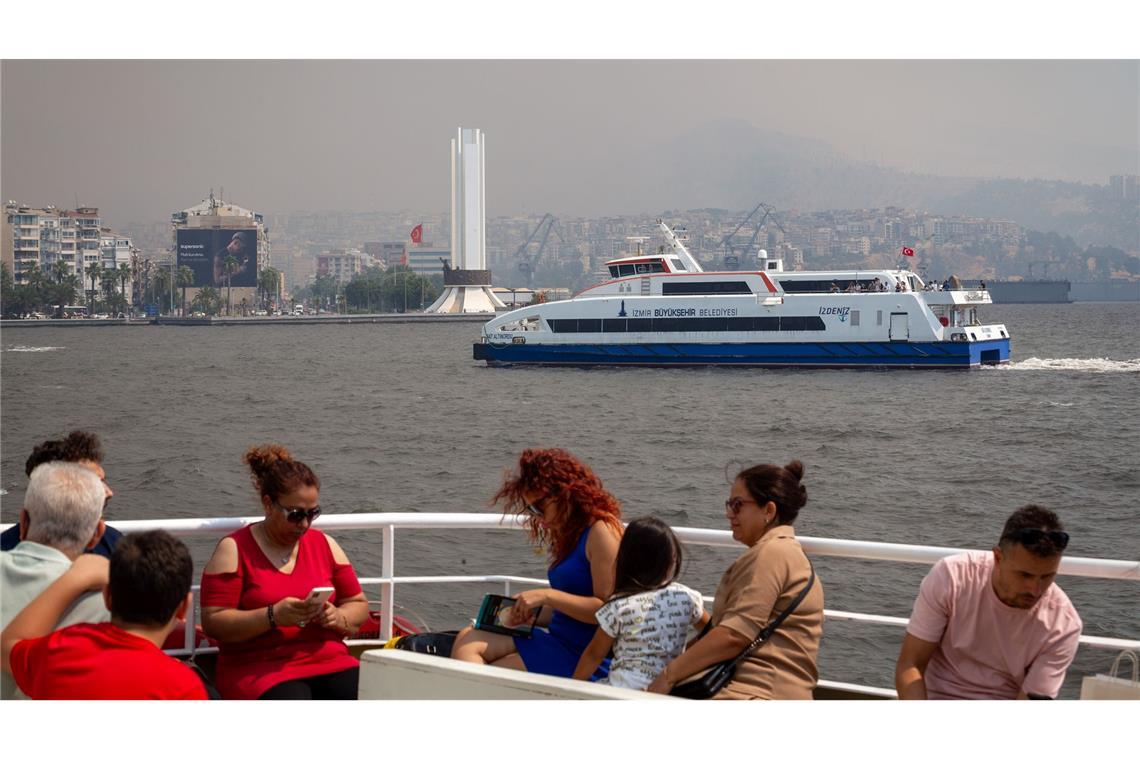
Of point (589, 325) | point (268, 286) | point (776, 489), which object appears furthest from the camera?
point (268, 286)

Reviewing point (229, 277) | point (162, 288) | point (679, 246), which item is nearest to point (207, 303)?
point (229, 277)

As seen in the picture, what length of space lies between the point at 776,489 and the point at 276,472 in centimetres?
124

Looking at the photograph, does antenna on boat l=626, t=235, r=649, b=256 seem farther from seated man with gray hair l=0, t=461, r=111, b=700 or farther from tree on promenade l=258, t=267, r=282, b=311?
tree on promenade l=258, t=267, r=282, b=311

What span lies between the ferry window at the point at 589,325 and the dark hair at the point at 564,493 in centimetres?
3758

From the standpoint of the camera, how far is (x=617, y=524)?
331 centimetres

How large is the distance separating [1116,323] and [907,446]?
266 feet

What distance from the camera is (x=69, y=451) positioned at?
3.38 meters

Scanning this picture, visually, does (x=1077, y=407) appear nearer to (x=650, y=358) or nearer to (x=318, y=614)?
(x=650, y=358)

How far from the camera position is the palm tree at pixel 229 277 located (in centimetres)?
15595

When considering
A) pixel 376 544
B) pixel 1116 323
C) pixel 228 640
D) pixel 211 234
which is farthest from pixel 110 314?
pixel 228 640

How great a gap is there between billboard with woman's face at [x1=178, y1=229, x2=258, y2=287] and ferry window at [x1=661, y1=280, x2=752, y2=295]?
130191 mm

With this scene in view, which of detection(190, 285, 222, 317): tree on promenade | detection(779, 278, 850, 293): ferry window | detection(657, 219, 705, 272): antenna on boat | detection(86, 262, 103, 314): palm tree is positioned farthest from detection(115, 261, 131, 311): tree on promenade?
detection(779, 278, 850, 293): ferry window

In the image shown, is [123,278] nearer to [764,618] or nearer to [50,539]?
[50,539]

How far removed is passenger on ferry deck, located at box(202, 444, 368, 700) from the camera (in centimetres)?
328
